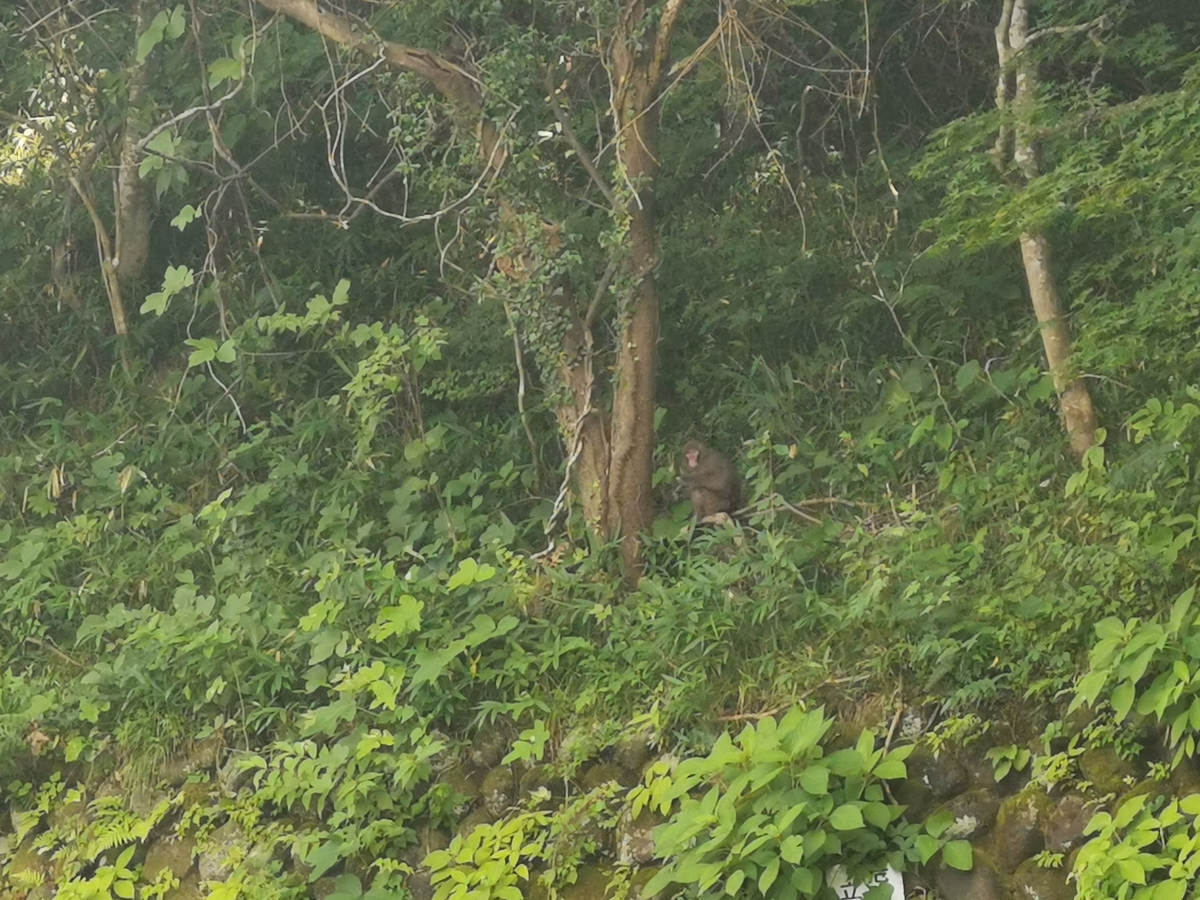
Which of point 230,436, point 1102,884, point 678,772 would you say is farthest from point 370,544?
point 1102,884

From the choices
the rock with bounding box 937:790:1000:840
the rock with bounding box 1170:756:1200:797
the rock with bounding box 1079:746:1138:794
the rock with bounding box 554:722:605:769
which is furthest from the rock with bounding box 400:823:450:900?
the rock with bounding box 1170:756:1200:797

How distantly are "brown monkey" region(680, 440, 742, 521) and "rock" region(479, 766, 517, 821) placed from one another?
1399mm

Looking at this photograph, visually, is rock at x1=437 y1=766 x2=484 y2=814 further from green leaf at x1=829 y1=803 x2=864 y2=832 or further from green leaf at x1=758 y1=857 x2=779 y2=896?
green leaf at x1=829 y1=803 x2=864 y2=832

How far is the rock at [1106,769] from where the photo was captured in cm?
398

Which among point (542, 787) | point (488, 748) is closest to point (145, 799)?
point (488, 748)

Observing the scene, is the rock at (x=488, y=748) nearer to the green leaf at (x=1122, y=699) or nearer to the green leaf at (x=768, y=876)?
the green leaf at (x=768, y=876)

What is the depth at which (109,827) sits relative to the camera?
5.36m

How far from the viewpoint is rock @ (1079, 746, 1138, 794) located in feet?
13.1

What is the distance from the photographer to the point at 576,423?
588cm

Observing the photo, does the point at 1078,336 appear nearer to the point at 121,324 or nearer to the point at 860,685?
the point at 860,685

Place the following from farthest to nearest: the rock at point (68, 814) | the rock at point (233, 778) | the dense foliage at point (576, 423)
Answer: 1. the rock at point (68, 814)
2. the rock at point (233, 778)
3. the dense foliage at point (576, 423)

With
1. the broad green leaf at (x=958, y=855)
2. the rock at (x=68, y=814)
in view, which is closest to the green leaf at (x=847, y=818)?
the broad green leaf at (x=958, y=855)

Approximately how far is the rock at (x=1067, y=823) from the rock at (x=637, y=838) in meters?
1.21

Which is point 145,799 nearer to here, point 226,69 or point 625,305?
point 625,305
